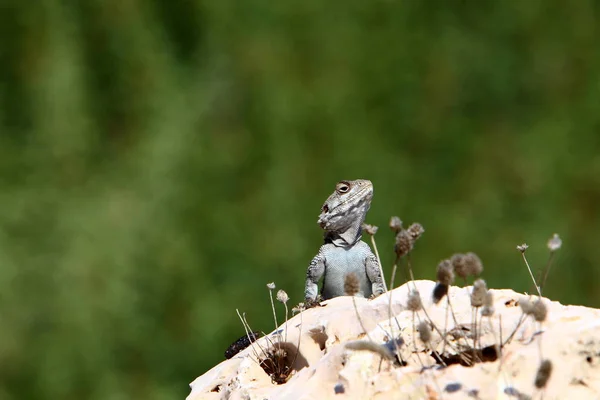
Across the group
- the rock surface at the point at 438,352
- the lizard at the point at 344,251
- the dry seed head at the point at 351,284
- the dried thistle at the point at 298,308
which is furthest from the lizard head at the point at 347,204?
the dry seed head at the point at 351,284

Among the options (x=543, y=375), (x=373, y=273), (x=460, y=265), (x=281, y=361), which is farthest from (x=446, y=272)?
(x=373, y=273)

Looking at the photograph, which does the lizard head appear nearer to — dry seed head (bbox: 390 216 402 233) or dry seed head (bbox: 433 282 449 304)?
dry seed head (bbox: 433 282 449 304)

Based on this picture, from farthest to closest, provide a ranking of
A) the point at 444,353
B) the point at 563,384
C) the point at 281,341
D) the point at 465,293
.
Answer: the point at 281,341, the point at 465,293, the point at 444,353, the point at 563,384

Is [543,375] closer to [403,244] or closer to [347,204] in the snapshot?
[403,244]

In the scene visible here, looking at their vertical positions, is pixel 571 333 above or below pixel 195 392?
above

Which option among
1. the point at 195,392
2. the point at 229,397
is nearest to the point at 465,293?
the point at 229,397

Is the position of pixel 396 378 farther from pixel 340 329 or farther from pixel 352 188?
pixel 352 188
